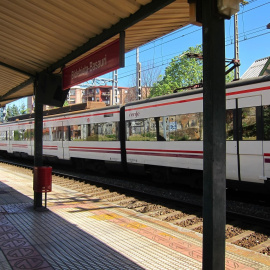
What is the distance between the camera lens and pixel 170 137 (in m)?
9.43

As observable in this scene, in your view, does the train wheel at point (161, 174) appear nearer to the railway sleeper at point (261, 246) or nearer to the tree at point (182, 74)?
the railway sleeper at point (261, 246)

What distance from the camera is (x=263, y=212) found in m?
6.89

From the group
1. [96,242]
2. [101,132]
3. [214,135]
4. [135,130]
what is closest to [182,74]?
[101,132]

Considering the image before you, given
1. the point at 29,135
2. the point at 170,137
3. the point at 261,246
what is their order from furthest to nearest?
the point at 29,135 → the point at 170,137 → the point at 261,246

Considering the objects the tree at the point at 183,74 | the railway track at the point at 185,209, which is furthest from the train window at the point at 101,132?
the tree at the point at 183,74

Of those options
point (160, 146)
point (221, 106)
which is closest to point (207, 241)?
point (221, 106)

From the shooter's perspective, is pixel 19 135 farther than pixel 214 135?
Yes

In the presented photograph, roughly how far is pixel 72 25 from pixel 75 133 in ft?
34.0

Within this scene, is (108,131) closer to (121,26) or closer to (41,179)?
(41,179)

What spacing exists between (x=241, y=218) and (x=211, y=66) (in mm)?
4762

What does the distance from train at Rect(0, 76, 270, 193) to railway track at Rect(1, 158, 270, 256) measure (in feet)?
1.74

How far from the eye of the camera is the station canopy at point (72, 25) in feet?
12.9

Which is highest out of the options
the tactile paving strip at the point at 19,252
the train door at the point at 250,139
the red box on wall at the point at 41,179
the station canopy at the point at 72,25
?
the station canopy at the point at 72,25

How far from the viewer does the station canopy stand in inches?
155
